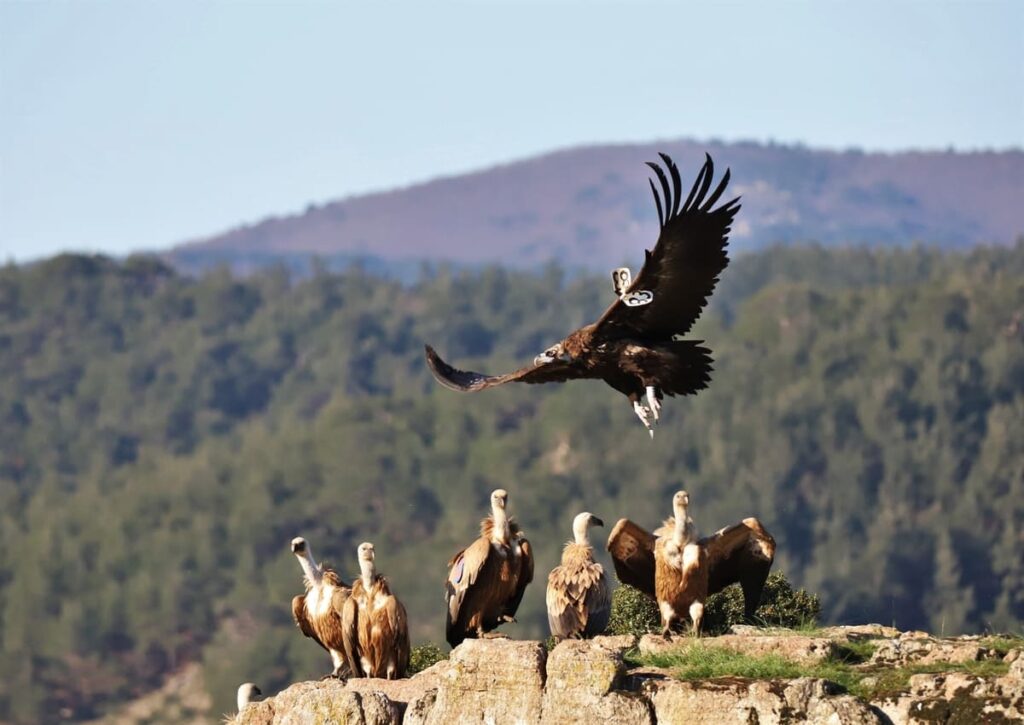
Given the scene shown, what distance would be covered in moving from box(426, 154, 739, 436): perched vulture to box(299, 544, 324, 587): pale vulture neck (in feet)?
8.87

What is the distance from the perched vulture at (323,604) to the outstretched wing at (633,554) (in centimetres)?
216

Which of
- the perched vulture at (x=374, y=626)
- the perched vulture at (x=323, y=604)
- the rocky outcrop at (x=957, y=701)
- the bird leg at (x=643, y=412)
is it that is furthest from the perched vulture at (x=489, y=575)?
the rocky outcrop at (x=957, y=701)

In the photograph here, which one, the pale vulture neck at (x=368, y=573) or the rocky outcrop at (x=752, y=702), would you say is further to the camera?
the pale vulture neck at (x=368, y=573)

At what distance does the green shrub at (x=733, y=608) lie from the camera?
20.1 meters

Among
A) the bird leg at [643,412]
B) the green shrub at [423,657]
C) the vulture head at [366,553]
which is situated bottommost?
the green shrub at [423,657]

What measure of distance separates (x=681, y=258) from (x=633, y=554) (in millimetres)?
2717

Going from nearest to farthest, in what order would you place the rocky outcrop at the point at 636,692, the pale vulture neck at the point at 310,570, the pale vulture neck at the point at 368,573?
1. the rocky outcrop at the point at 636,692
2. the pale vulture neck at the point at 368,573
3. the pale vulture neck at the point at 310,570

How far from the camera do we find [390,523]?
3999 inches

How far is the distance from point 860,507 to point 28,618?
34644 mm

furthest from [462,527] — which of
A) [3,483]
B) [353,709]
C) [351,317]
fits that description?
[353,709]

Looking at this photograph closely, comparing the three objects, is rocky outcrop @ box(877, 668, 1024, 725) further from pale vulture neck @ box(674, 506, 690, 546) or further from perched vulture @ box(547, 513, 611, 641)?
perched vulture @ box(547, 513, 611, 641)

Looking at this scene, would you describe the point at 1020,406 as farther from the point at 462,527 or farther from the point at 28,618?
the point at 28,618

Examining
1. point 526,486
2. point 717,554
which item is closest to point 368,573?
point 717,554

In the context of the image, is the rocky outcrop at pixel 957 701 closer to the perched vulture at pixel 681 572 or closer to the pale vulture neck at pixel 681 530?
the perched vulture at pixel 681 572
